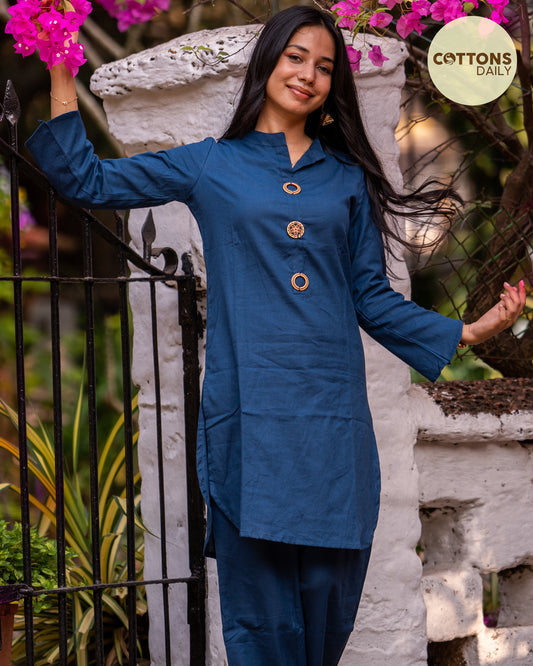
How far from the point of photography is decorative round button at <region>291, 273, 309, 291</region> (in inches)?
67.8

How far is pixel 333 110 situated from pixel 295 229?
0.35 metres

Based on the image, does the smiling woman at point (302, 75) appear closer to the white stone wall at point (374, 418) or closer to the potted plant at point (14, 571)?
the white stone wall at point (374, 418)

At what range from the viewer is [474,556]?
2457 mm

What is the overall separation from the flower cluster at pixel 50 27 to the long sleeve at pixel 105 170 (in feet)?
0.36

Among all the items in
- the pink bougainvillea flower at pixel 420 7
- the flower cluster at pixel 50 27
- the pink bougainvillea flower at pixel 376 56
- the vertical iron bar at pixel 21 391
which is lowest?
the vertical iron bar at pixel 21 391

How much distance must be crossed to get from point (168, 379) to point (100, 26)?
2.62 metres

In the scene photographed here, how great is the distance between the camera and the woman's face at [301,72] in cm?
177

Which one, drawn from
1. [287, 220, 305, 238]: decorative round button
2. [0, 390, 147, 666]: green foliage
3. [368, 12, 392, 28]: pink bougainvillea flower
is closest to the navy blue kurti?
[287, 220, 305, 238]: decorative round button

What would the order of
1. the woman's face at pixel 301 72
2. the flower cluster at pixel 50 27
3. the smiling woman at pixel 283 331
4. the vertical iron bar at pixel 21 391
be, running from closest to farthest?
the flower cluster at pixel 50 27 → the smiling woman at pixel 283 331 → the woman's face at pixel 301 72 → the vertical iron bar at pixel 21 391

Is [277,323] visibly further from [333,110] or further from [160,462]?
[160,462]

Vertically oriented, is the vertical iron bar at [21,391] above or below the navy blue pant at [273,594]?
above

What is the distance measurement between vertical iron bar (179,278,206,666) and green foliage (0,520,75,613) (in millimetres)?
375

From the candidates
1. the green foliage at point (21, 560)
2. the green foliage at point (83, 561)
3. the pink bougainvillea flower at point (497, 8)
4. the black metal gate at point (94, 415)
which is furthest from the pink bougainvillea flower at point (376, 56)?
the green foliage at point (21, 560)

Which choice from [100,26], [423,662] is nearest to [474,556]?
[423,662]
